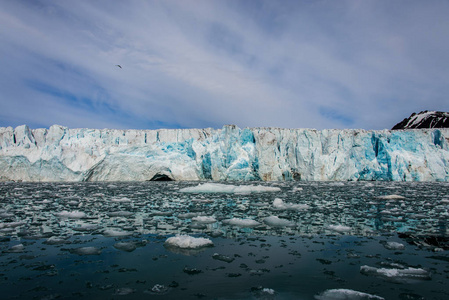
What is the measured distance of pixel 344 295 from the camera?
2.45 m

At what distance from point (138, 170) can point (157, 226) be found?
60.1ft

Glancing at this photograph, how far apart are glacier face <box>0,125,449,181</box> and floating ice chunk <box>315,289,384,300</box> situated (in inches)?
824

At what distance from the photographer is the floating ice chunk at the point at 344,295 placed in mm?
2412

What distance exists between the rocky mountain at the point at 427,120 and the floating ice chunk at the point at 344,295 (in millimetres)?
59319

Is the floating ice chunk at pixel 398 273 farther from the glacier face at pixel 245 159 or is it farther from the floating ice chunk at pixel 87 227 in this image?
the glacier face at pixel 245 159

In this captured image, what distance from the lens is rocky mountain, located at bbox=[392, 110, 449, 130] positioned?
51656mm

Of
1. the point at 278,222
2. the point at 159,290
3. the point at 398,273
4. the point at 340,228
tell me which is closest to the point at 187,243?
the point at 159,290

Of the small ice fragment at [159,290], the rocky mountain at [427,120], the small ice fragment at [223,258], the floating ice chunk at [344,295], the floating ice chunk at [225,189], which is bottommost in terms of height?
the floating ice chunk at [344,295]

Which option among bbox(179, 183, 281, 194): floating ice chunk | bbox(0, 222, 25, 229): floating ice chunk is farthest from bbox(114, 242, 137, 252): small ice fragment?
bbox(179, 183, 281, 194): floating ice chunk

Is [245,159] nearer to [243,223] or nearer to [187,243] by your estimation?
[243,223]

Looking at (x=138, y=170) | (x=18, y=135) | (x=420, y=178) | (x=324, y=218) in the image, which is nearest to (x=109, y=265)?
(x=324, y=218)

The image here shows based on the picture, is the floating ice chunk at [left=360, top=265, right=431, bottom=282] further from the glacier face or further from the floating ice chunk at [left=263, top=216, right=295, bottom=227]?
the glacier face

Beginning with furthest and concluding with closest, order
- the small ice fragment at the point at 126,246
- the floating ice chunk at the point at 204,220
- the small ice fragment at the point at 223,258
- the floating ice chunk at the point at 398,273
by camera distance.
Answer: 1. the floating ice chunk at the point at 204,220
2. the small ice fragment at the point at 126,246
3. the small ice fragment at the point at 223,258
4. the floating ice chunk at the point at 398,273

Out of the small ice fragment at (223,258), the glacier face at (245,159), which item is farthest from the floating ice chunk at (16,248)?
the glacier face at (245,159)
